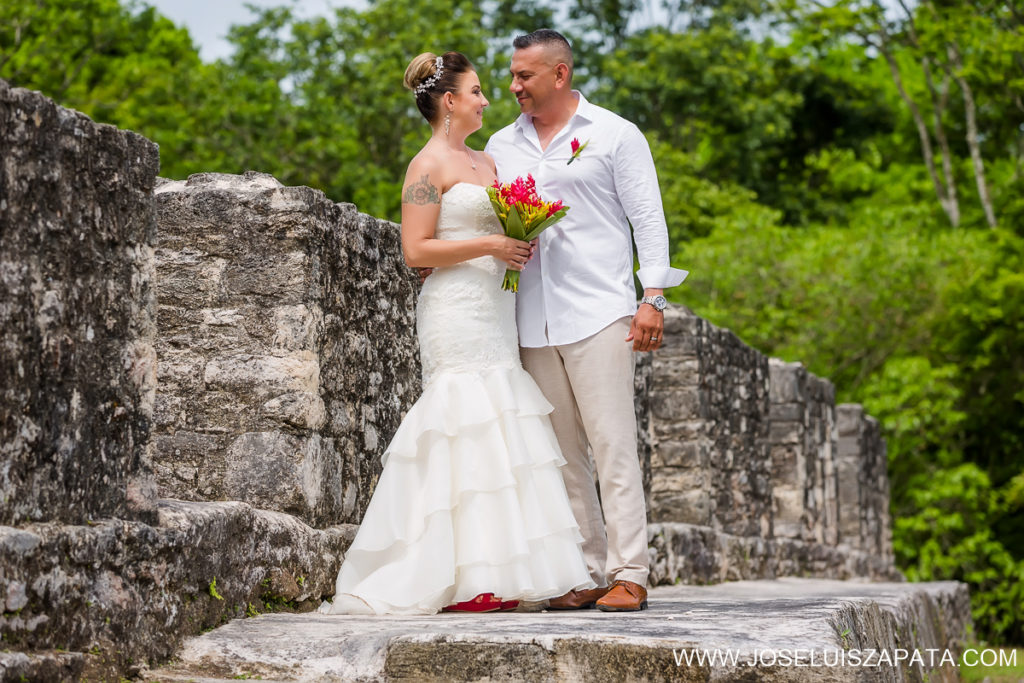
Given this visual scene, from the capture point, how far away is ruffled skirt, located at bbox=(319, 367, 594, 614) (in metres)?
3.79

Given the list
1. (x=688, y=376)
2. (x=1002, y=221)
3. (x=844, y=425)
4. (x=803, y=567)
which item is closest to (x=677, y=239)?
(x=1002, y=221)

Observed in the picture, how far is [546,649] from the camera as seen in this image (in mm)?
2883

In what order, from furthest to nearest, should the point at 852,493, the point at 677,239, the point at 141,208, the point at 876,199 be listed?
1. the point at 876,199
2. the point at 677,239
3. the point at 852,493
4. the point at 141,208

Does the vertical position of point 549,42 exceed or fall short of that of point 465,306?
it exceeds it

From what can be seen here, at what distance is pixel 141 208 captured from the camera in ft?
10.2

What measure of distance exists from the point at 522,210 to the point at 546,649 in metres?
1.55

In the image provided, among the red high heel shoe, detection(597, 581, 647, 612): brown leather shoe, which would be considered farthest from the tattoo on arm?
detection(597, 581, 647, 612): brown leather shoe

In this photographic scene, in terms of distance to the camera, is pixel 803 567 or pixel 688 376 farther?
pixel 803 567

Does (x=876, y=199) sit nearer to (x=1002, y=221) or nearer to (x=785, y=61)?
(x=785, y=61)

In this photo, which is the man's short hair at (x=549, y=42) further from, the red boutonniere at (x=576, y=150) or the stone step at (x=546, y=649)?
the stone step at (x=546, y=649)

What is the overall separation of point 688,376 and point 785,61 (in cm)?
1939

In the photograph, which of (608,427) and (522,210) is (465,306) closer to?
(522,210)

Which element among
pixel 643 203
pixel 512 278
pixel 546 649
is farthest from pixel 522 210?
pixel 546 649

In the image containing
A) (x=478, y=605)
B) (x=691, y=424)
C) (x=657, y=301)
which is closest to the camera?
(x=478, y=605)
